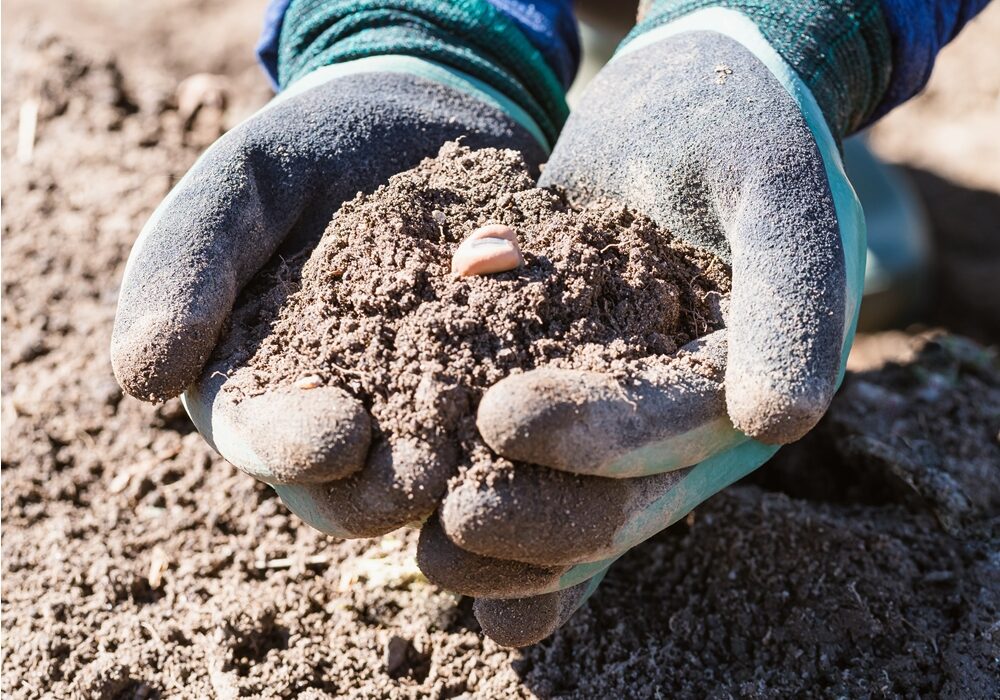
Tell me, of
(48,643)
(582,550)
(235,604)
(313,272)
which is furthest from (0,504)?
(582,550)

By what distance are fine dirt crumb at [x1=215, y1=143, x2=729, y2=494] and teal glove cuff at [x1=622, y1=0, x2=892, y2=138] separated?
383 mm

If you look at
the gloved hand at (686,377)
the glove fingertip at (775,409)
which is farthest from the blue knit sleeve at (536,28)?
the glove fingertip at (775,409)

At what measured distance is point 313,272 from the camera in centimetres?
132

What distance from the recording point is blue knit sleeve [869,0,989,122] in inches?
63.6

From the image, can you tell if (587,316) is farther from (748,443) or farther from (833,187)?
(833,187)

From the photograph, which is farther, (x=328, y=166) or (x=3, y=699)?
(x=328, y=166)

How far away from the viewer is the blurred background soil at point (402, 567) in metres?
1.37

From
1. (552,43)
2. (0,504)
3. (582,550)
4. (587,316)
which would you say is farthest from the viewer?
(552,43)

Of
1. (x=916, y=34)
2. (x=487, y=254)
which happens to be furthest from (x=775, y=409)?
(x=916, y=34)

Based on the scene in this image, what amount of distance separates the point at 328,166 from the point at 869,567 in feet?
3.57

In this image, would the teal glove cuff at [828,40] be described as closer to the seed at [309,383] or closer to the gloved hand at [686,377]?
the gloved hand at [686,377]

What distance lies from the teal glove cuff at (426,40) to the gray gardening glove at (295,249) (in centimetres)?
5

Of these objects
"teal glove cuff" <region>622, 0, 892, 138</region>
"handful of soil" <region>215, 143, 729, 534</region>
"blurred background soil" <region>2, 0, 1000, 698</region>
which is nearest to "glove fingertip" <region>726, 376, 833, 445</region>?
"handful of soil" <region>215, 143, 729, 534</region>

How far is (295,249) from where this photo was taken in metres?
1.44
